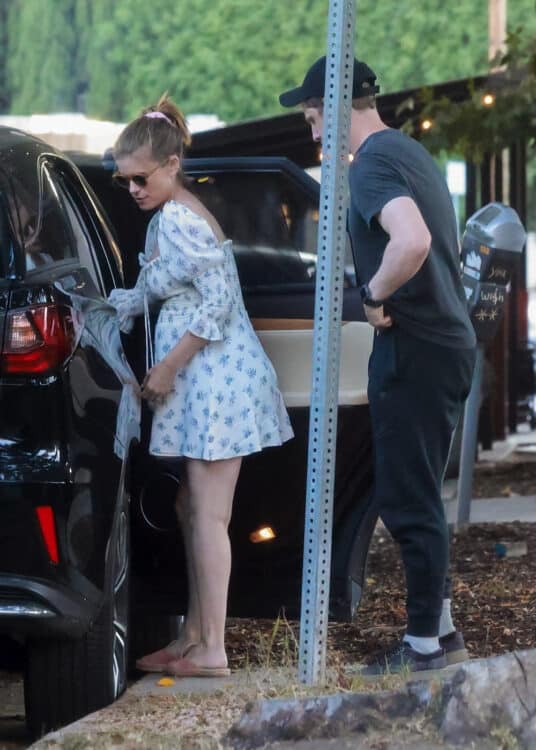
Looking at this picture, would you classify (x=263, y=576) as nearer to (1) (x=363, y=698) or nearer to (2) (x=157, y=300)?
(2) (x=157, y=300)

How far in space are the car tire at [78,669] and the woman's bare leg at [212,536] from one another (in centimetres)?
51

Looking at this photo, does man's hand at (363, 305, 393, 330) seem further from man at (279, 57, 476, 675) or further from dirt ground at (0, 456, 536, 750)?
dirt ground at (0, 456, 536, 750)

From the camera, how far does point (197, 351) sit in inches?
209

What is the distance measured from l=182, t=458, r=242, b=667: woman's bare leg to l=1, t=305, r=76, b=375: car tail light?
3.34ft

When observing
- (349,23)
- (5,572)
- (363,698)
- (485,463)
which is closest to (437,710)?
(363,698)

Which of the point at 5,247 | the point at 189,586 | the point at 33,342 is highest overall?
the point at 5,247

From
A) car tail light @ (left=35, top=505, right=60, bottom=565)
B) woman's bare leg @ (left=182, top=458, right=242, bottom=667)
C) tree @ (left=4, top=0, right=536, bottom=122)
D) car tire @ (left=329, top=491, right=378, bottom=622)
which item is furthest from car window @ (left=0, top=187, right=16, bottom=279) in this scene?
tree @ (left=4, top=0, right=536, bottom=122)

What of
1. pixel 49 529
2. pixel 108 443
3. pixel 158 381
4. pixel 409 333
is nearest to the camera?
pixel 49 529

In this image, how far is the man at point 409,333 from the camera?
503cm

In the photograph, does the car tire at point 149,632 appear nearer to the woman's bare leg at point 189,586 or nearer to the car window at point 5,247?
the woman's bare leg at point 189,586

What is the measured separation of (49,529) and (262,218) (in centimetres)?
208

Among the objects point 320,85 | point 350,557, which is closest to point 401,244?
point 320,85

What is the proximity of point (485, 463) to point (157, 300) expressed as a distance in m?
9.10

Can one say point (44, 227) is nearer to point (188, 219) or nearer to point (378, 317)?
point (188, 219)
